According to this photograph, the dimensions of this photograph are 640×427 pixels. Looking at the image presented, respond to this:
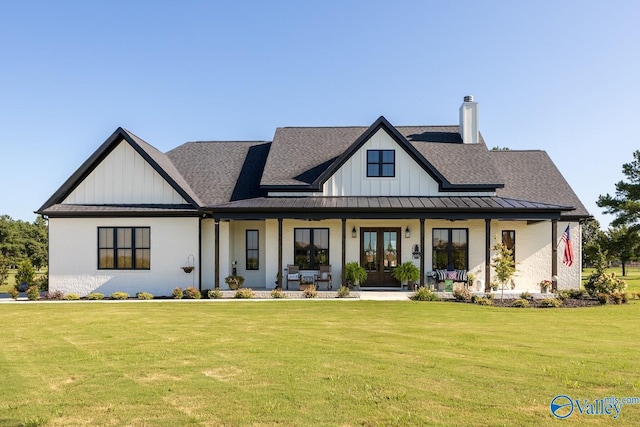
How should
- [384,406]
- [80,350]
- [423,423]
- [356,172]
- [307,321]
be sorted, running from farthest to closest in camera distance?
[356,172]
[307,321]
[80,350]
[384,406]
[423,423]

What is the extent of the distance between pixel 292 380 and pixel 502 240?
1622cm

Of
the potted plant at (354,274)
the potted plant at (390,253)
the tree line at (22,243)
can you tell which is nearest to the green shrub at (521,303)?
the potted plant at (390,253)

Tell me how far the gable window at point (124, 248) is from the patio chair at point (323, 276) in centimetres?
719

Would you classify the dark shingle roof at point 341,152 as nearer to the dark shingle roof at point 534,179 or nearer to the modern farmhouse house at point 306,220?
the modern farmhouse house at point 306,220

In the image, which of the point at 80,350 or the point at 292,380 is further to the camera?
the point at 80,350

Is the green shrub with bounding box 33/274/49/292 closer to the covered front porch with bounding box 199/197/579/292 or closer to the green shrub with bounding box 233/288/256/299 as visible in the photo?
the covered front porch with bounding box 199/197/579/292

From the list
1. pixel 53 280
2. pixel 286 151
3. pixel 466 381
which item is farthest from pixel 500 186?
pixel 53 280

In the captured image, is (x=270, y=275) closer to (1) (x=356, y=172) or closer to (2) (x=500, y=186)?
(1) (x=356, y=172)

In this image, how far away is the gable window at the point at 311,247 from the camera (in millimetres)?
19656

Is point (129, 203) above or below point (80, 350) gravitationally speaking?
above

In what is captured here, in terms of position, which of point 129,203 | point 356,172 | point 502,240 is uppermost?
point 356,172

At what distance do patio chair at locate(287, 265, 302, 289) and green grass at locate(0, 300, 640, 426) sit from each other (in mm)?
5917

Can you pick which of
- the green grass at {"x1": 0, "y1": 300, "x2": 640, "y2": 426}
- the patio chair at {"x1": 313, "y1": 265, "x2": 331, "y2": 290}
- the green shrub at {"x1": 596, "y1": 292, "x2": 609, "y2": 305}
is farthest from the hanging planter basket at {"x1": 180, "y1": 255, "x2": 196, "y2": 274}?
the green shrub at {"x1": 596, "y1": 292, "x2": 609, "y2": 305}

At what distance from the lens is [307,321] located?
11.9m
